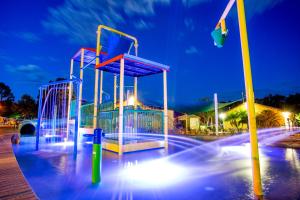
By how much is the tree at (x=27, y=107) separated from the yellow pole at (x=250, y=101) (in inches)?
1839

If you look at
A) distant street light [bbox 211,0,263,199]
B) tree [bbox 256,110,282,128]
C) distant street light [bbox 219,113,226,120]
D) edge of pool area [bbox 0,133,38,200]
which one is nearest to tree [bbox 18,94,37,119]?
distant street light [bbox 219,113,226,120]

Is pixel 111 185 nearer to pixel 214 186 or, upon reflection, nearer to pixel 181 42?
pixel 214 186

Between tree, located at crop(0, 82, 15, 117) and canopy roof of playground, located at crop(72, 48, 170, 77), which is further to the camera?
tree, located at crop(0, 82, 15, 117)

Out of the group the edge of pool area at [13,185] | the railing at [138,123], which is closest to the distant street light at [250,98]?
the edge of pool area at [13,185]

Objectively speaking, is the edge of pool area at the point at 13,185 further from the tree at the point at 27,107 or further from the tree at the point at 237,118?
the tree at the point at 27,107

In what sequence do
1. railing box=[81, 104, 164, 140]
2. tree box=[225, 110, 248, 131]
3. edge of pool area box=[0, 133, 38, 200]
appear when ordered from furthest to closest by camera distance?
tree box=[225, 110, 248, 131] < railing box=[81, 104, 164, 140] < edge of pool area box=[0, 133, 38, 200]

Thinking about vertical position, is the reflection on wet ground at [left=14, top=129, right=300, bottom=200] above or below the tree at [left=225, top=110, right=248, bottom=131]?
below

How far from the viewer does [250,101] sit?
8.98 ft

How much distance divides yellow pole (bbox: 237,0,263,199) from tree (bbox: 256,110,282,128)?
71.6ft

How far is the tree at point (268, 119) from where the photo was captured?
21016mm

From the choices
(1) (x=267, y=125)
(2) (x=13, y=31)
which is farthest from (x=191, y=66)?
(2) (x=13, y=31)

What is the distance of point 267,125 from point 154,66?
1923cm

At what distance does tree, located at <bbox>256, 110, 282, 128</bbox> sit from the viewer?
68.9 feet

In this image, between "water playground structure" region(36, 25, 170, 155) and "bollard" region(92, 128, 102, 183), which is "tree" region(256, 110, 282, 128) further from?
"bollard" region(92, 128, 102, 183)
